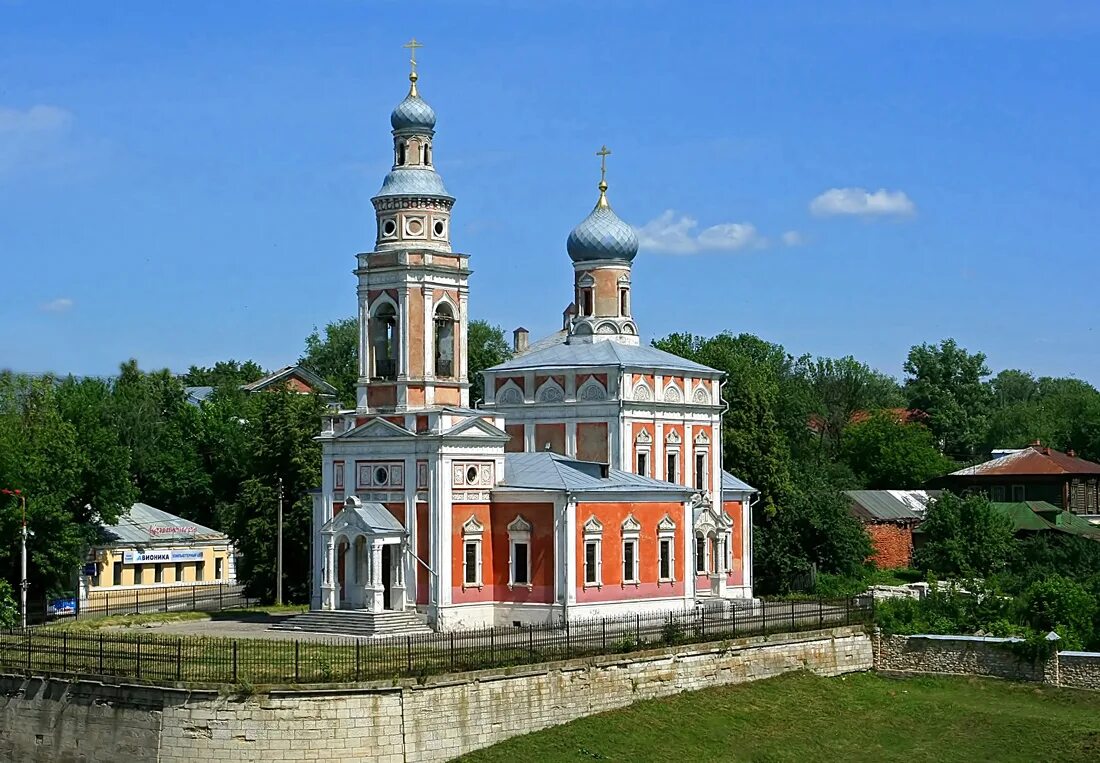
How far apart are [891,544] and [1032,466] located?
958 centimetres

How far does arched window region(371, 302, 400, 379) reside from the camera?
145 ft

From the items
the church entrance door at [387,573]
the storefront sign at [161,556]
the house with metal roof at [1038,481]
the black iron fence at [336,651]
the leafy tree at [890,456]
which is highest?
the leafy tree at [890,456]

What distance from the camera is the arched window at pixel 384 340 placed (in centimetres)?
4425

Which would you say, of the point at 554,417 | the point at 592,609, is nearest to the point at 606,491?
the point at 592,609

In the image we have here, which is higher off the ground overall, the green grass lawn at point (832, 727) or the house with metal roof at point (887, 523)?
the house with metal roof at point (887, 523)

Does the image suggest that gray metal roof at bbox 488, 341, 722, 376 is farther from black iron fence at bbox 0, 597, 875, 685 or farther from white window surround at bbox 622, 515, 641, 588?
black iron fence at bbox 0, 597, 875, 685

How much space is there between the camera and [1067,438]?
8975cm

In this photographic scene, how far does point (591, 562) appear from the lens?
43.5 metres

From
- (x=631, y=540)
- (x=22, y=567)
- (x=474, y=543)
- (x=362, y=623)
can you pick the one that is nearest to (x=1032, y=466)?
(x=631, y=540)

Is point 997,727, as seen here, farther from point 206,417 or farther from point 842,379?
point 842,379

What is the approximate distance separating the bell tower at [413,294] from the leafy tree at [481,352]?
2359cm

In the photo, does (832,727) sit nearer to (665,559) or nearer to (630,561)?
(630,561)

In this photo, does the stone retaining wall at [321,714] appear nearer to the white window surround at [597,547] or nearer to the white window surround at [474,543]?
the white window surround at [597,547]

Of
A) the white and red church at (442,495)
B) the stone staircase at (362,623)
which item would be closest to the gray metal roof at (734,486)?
the white and red church at (442,495)
